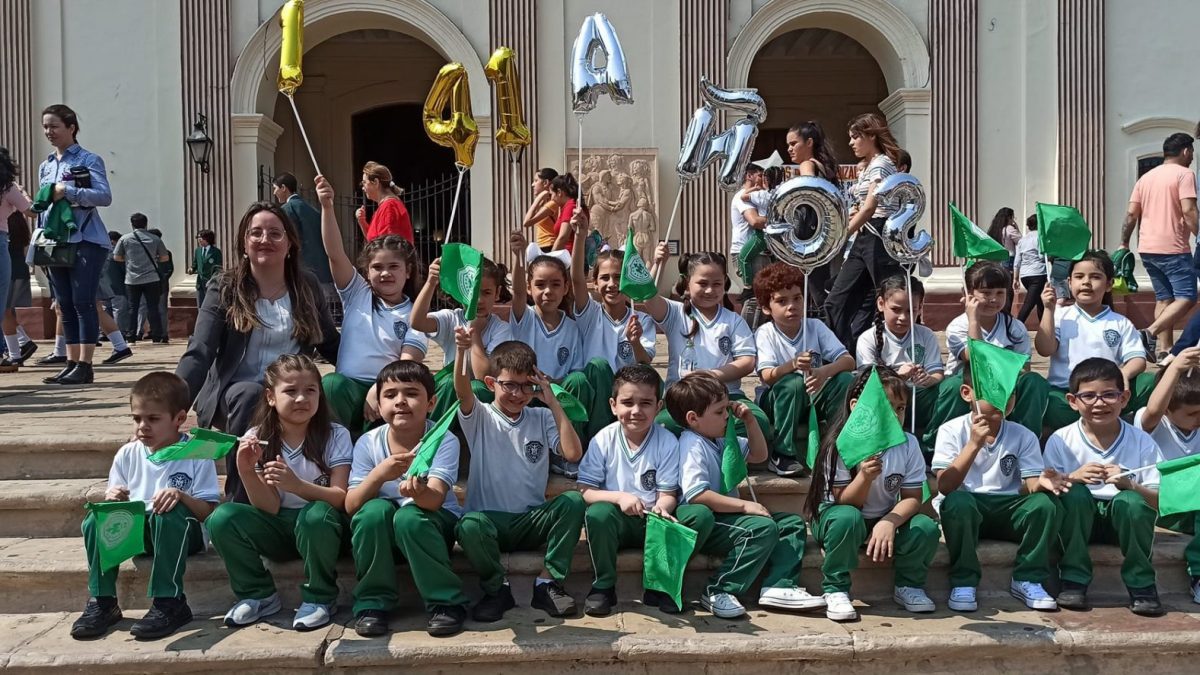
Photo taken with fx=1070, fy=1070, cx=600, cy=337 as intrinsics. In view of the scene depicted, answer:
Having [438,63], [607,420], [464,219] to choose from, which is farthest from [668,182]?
[607,420]

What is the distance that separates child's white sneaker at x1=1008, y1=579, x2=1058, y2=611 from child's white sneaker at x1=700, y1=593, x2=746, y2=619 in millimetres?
1034

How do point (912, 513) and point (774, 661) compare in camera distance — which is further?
point (912, 513)

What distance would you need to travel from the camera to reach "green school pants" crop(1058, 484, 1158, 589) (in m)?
3.80

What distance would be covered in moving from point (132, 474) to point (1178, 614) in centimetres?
372

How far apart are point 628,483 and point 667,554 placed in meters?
0.36

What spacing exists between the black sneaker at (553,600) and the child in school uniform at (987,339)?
5.83ft

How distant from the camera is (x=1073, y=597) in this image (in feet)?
12.5

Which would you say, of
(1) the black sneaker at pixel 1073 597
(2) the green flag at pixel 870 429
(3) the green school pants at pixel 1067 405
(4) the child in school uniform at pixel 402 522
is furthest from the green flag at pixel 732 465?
(3) the green school pants at pixel 1067 405

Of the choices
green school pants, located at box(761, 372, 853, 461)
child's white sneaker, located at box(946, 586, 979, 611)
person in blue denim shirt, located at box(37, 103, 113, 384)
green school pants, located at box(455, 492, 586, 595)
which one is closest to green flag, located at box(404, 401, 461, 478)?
green school pants, located at box(455, 492, 586, 595)

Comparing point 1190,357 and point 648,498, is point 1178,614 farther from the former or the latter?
point 648,498

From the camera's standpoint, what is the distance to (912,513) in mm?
3898

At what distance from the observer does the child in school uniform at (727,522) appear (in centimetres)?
379

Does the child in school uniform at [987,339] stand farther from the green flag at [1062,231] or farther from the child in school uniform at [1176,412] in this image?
the child in school uniform at [1176,412]

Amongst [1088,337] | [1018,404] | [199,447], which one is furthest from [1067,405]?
[199,447]
